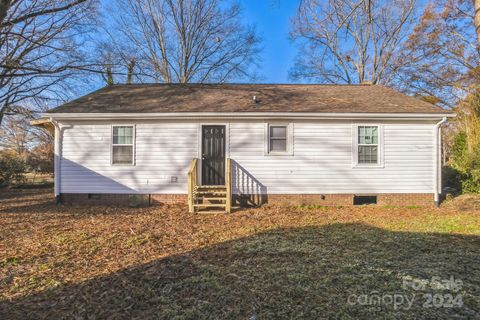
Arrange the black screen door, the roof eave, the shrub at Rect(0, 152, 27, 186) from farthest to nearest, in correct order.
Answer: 1. the shrub at Rect(0, 152, 27, 186)
2. the black screen door
3. the roof eave

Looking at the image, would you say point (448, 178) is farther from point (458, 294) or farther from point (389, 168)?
point (458, 294)

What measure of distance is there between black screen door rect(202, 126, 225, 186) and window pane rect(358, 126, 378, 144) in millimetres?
4452

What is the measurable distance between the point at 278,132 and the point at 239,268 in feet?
18.4

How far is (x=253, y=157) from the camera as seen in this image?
8.54m

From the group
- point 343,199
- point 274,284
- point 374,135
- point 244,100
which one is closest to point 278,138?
point 244,100

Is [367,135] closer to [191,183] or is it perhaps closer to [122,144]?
→ [191,183]

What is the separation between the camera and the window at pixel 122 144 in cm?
860

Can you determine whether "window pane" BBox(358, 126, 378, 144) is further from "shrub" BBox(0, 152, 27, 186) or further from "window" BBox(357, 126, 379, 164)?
"shrub" BBox(0, 152, 27, 186)

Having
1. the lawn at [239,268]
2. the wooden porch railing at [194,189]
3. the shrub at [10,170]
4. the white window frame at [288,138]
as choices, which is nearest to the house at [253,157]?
the white window frame at [288,138]

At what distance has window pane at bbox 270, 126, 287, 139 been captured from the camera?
28.2 ft

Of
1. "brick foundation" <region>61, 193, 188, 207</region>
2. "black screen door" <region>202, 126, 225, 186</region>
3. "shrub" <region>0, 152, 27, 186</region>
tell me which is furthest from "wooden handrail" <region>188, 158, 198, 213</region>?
"shrub" <region>0, 152, 27, 186</region>

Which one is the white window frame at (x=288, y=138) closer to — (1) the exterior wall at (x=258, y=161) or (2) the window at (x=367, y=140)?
(1) the exterior wall at (x=258, y=161)

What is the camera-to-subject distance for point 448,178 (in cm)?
1023

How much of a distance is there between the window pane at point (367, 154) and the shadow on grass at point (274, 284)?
403cm
